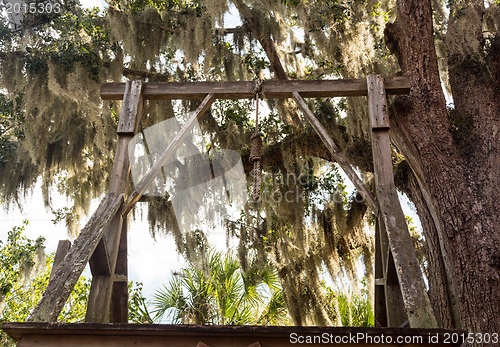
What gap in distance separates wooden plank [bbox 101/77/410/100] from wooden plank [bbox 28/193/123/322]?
1.01 m

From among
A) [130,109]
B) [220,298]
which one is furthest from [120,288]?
[220,298]

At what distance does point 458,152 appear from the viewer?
162 inches

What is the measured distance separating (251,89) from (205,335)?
215 centimetres

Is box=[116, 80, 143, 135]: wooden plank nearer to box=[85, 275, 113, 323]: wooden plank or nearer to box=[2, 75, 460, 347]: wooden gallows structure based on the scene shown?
box=[2, 75, 460, 347]: wooden gallows structure

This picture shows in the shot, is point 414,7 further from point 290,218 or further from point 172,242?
point 172,242

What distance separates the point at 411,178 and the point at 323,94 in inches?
48.5

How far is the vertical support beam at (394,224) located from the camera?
107 inches

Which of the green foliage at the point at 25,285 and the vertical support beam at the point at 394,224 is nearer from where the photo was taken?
the vertical support beam at the point at 394,224

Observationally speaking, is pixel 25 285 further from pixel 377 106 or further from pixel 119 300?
pixel 377 106

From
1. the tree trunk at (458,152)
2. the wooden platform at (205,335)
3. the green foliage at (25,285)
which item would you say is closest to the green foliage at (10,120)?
the green foliage at (25,285)

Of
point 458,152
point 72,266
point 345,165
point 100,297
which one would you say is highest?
point 458,152

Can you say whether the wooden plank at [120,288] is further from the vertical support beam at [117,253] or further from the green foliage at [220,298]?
the green foliage at [220,298]

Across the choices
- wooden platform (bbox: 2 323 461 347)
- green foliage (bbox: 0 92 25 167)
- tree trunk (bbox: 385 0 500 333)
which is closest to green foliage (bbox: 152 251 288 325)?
green foliage (bbox: 0 92 25 167)

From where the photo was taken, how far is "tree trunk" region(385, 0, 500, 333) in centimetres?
355
